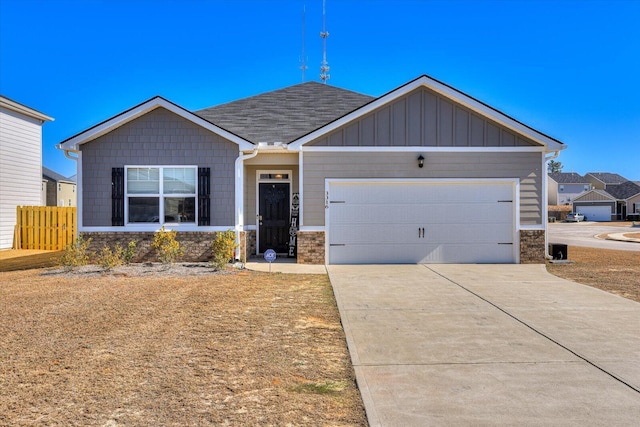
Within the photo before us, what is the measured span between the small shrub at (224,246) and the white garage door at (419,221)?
244cm

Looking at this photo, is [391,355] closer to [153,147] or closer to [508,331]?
[508,331]

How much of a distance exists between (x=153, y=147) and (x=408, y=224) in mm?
6689

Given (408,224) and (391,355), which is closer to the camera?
(391,355)

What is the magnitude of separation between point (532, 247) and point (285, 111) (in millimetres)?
8207

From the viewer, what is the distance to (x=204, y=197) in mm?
10250

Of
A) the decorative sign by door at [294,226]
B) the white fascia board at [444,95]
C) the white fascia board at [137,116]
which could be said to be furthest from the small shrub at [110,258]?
the white fascia board at [444,95]

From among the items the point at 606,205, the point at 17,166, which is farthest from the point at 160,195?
the point at 606,205

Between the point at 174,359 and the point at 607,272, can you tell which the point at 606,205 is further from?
the point at 174,359

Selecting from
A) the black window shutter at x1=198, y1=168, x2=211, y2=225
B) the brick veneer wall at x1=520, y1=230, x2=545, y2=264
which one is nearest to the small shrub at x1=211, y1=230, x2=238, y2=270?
the black window shutter at x1=198, y1=168, x2=211, y2=225

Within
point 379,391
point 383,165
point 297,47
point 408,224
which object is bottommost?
point 379,391

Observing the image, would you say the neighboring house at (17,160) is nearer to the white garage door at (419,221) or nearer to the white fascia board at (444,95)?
the white fascia board at (444,95)

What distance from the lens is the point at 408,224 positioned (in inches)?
418

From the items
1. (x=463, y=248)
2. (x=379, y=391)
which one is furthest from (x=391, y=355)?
(x=463, y=248)

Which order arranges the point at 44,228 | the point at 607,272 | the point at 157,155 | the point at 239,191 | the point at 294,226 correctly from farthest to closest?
the point at 44,228
the point at 294,226
the point at 239,191
the point at 157,155
the point at 607,272
